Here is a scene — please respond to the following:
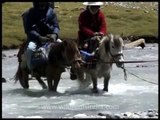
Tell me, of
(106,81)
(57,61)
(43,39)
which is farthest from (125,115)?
(43,39)

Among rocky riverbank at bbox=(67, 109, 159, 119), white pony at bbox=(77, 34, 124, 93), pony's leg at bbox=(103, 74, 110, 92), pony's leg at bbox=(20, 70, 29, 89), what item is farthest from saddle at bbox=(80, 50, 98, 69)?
rocky riverbank at bbox=(67, 109, 159, 119)

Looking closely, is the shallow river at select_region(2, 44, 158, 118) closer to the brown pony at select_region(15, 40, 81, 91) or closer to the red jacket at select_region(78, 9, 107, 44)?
the brown pony at select_region(15, 40, 81, 91)

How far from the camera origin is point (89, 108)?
1529 centimetres

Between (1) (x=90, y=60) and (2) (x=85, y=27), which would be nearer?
(1) (x=90, y=60)

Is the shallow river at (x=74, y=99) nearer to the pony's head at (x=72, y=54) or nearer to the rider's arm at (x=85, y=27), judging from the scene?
the pony's head at (x=72, y=54)

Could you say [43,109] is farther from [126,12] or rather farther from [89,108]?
[126,12]

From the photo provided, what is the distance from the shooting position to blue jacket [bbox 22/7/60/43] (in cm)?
1739

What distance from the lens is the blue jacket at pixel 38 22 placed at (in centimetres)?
1739

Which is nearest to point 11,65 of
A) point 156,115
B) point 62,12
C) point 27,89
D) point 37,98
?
point 27,89

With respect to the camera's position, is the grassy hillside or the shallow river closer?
the shallow river

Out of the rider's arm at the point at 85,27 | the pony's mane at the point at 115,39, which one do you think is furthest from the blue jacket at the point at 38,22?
the pony's mane at the point at 115,39

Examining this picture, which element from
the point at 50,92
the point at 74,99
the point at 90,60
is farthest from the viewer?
the point at 50,92

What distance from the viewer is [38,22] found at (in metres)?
17.5

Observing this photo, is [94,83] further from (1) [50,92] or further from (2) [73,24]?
(2) [73,24]
